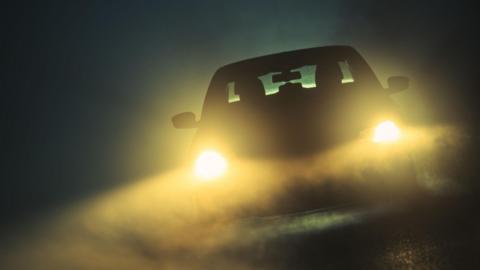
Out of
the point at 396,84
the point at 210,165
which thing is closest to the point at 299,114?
the point at 210,165

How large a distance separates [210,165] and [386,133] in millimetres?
1141

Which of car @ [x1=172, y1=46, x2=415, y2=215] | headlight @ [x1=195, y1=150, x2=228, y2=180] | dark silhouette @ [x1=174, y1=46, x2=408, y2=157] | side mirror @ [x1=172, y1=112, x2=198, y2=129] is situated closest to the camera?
car @ [x1=172, y1=46, x2=415, y2=215]

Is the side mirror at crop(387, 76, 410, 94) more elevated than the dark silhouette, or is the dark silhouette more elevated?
the side mirror at crop(387, 76, 410, 94)

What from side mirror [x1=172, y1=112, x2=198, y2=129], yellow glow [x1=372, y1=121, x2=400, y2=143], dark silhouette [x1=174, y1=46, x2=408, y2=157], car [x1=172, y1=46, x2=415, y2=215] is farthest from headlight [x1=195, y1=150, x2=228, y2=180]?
side mirror [x1=172, y1=112, x2=198, y2=129]

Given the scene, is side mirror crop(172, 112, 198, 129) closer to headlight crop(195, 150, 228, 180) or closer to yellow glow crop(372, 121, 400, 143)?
headlight crop(195, 150, 228, 180)

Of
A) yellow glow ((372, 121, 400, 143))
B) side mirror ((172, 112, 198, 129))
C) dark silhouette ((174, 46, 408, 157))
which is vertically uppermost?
side mirror ((172, 112, 198, 129))

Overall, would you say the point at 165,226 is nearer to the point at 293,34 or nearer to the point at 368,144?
the point at 368,144

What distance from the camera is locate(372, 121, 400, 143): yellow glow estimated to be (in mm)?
4359

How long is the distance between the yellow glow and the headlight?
0.97 m

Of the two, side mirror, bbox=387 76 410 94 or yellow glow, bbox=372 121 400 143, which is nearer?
yellow glow, bbox=372 121 400 143

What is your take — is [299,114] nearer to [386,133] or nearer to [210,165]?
[386,133]

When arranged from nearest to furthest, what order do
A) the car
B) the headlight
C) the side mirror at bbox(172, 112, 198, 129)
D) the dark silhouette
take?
the car < the dark silhouette < the headlight < the side mirror at bbox(172, 112, 198, 129)

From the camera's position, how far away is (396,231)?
430 centimetres

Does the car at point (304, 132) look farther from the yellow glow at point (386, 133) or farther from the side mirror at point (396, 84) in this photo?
the side mirror at point (396, 84)
